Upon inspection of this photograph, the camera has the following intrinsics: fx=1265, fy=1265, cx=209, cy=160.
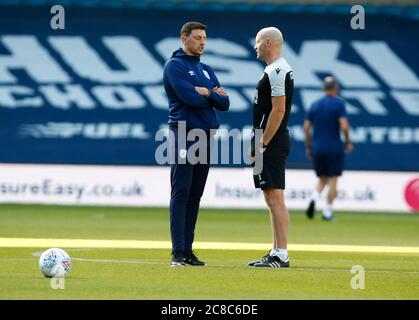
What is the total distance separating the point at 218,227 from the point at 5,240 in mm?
5060

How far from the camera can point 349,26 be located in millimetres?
29266

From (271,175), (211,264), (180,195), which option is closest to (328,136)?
(211,264)

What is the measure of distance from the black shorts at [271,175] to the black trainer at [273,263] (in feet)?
2.47

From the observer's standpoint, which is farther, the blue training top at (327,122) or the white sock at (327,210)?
the blue training top at (327,122)

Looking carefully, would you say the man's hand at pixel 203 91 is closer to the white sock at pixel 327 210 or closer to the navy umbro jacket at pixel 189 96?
the navy umbro jacket at pixel 189 96

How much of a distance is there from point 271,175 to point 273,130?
483 mm

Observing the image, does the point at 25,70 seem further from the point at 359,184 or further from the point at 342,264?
the point at 342,264

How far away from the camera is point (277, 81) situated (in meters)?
13.2

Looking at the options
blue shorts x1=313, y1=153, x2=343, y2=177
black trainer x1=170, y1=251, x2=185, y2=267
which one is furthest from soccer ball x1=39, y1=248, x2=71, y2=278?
blue shorts x1=313, y1=153, x2=343, y2=177

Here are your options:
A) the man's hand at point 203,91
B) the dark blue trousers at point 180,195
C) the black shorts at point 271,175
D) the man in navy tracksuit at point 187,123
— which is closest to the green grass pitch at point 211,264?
the dark blue trousers at point 180,195

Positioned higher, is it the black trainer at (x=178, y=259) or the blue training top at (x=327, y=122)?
the blue training top at (x=327, y=122)

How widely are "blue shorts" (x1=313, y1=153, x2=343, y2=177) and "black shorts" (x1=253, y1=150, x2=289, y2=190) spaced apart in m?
10.4

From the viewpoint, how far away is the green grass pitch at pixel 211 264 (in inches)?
428

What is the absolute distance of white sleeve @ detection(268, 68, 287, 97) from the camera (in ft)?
43.3
